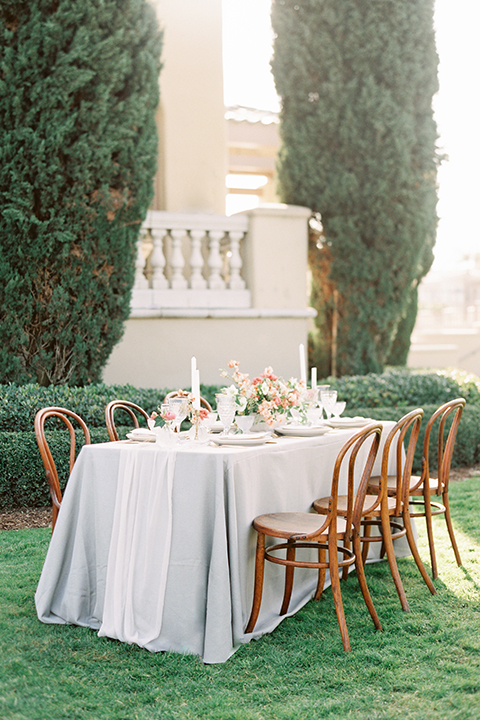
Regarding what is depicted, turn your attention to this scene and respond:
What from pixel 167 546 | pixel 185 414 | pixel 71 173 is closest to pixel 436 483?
pixel 185 414

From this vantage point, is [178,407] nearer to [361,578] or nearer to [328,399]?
[361,578]

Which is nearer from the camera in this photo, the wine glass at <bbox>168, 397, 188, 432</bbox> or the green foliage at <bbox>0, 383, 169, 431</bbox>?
the wine glass at <bbox>168, 397, 188, 432</bbox>

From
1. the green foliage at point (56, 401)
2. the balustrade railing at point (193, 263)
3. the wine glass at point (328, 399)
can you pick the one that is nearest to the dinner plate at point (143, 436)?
the wine glass at point (328, 399)

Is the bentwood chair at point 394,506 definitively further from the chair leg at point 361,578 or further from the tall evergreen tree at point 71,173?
the tall evergreen tree at point 71,173

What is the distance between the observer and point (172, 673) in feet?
10.5

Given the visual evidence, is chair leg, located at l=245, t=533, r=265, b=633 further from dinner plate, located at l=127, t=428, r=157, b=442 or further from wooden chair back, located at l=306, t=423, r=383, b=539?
dinner plate, located at l=127, t=428, r=157, b=442

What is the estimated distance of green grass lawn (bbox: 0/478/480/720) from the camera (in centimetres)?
290

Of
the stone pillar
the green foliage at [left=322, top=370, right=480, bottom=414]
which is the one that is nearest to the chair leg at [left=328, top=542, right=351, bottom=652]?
the green foliage at [left=322, top=370, right=480, bottom=414]

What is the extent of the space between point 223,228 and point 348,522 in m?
5.18

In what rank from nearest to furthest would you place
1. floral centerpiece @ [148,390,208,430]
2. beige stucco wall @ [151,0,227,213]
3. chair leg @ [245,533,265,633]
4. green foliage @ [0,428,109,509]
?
chair leg @ [245,533,265,633] < floral centerpiece @ [148,390,208,430] < green foliage @ [0,428,109,509] < beige stucco wall @ [151,0,227,213]

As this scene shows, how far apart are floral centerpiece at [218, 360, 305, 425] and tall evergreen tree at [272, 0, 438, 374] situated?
5.03 m

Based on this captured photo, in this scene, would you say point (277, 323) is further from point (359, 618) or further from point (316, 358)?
point (359, 618)

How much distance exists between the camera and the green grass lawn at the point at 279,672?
290 cm

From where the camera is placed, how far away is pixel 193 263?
8.14 metres
